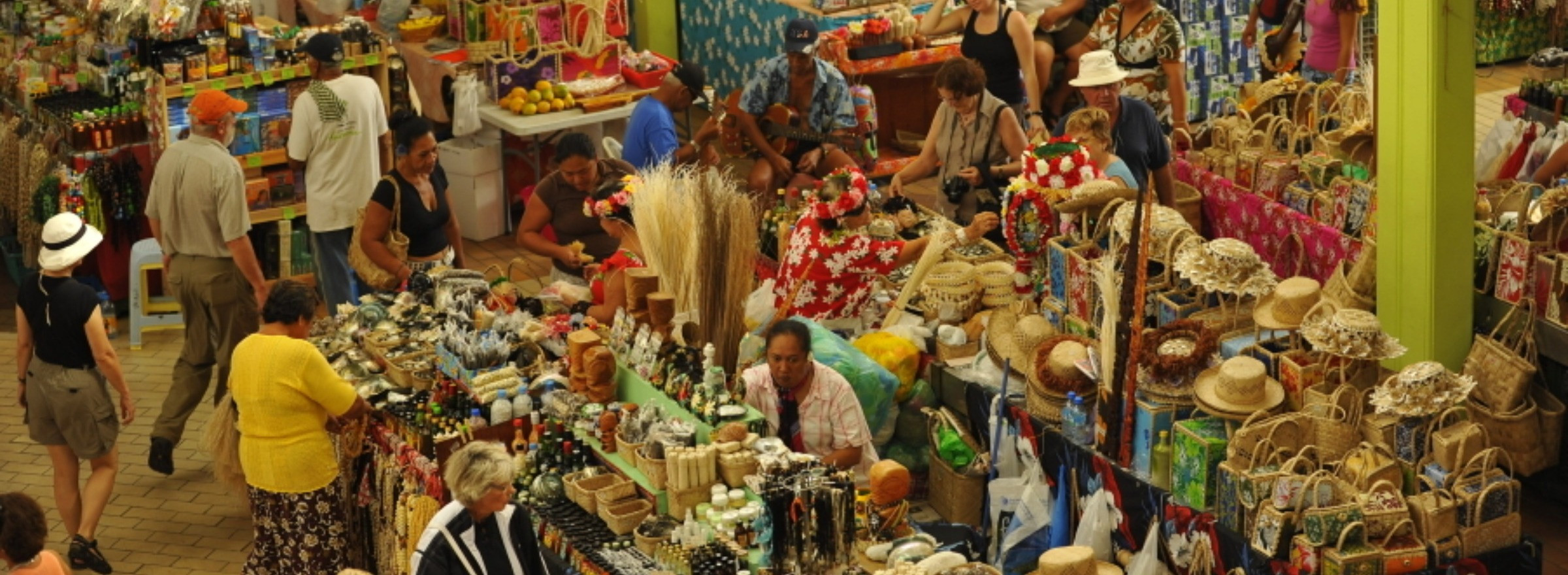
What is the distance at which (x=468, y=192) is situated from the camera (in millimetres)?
12148

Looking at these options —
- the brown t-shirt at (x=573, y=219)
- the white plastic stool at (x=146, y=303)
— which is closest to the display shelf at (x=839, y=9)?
the brown t-shirt at (x=573, y=219)

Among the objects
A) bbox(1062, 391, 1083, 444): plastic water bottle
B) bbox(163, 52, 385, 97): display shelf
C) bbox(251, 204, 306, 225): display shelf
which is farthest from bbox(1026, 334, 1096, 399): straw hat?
bbox(251, 204, 306, 225): display shelf

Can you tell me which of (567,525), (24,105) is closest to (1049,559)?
(567,525)

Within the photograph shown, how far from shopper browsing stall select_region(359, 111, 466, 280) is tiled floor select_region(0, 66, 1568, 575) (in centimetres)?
106

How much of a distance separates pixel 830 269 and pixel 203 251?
3.03 m

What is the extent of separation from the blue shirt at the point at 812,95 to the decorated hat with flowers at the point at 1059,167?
291cm

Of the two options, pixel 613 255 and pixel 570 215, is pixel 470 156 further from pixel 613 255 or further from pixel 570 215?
pixel 613 255

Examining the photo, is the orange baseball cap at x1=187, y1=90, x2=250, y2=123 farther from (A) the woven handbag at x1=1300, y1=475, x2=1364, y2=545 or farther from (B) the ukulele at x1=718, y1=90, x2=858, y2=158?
(A) the woven handbag at x1=1300, y1=475, x2=1364, y2=545

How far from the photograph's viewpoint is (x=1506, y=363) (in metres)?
7.48

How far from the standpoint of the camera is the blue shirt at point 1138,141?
8969 millimetres

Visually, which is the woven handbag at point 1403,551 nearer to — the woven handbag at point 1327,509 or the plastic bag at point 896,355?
the woven handbag at point 1327,509

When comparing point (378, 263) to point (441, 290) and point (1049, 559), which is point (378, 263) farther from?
point (1049, 559)

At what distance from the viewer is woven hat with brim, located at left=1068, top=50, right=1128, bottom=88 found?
30.2 ft

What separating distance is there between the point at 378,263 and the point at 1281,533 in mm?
4492
